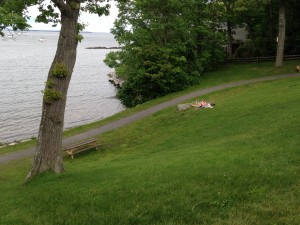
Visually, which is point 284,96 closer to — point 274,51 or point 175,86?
point 175,86

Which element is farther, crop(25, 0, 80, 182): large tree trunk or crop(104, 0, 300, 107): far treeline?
crop(104, 0, 300, 107): far treeline

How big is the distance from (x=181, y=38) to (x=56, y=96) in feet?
97.4

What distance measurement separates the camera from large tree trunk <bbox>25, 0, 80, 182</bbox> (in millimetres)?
11117

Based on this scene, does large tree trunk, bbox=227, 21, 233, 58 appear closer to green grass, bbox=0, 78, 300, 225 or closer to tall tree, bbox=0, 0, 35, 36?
green grass, bbox=0, 78, 300, 225

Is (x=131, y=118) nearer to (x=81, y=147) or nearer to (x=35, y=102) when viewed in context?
(x=81, y=147)

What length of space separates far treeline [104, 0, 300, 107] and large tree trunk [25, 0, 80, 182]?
21.5 meters

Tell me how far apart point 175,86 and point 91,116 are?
8.85 meters

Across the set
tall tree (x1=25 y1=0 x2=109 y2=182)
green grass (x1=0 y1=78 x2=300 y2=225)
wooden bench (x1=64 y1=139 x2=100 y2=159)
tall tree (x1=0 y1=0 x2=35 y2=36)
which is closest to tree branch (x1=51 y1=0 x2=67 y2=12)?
tall tree (x1=25 y1=0 x2=109 y2=182)

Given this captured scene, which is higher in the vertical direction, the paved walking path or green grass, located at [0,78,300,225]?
green grass, located at [0,78,300,225]

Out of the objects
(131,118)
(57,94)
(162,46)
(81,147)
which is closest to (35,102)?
(162,46)

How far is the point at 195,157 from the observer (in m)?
11.6

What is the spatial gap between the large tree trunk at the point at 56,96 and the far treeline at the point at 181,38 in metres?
21.5

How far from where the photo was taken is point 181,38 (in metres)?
39.2

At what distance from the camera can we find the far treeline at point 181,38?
34375mm
